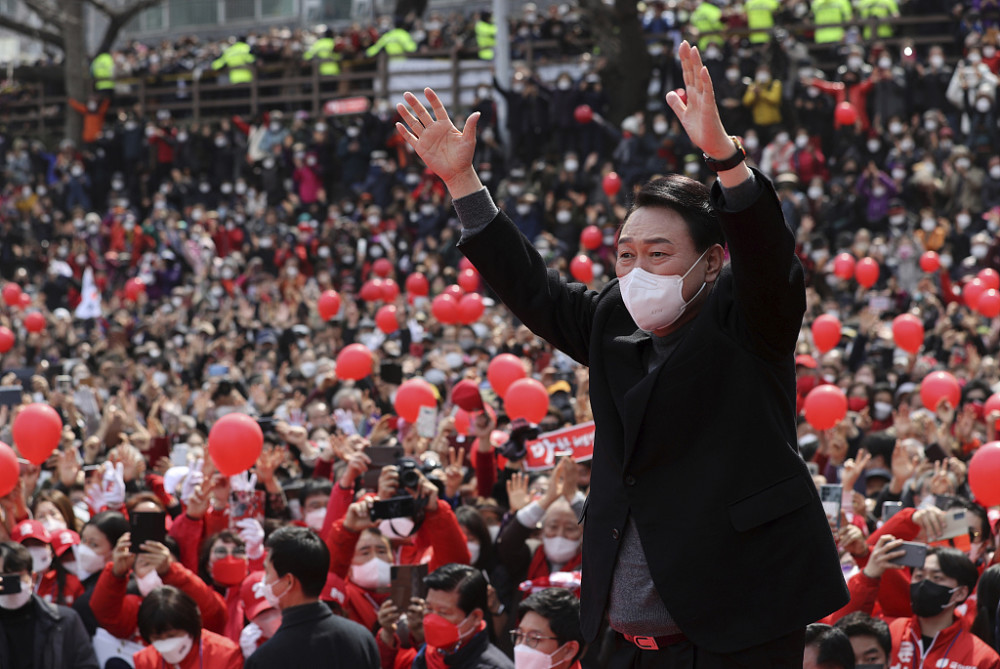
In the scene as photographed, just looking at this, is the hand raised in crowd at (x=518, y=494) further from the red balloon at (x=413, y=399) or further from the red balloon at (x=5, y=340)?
the red balloon at (x=5, y=340)

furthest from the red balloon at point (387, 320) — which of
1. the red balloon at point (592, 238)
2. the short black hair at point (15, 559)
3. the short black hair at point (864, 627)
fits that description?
the short black hair at point (864, 627)

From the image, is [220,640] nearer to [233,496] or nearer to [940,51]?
[233,496]

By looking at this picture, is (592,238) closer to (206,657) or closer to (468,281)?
(468,281)

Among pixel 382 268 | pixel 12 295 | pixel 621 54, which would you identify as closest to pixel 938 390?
pixel 382 268

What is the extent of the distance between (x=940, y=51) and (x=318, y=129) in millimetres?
9922

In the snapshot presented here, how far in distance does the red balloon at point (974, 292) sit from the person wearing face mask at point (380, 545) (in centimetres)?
726

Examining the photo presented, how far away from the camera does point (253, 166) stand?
22.0 meters

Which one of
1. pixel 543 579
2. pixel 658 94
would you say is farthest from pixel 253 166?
pixel 543 579

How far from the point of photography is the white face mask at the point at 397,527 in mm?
4824

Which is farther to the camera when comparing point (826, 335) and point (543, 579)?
point (826, 335)

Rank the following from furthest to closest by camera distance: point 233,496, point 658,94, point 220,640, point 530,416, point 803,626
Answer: point 658,94, point 530,416, point 233,496, point 220,640, point 803,626

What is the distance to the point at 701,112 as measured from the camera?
82.4 inches

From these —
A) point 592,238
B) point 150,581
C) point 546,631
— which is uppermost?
point 592,238

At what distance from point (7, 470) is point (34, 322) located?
11.0 m
